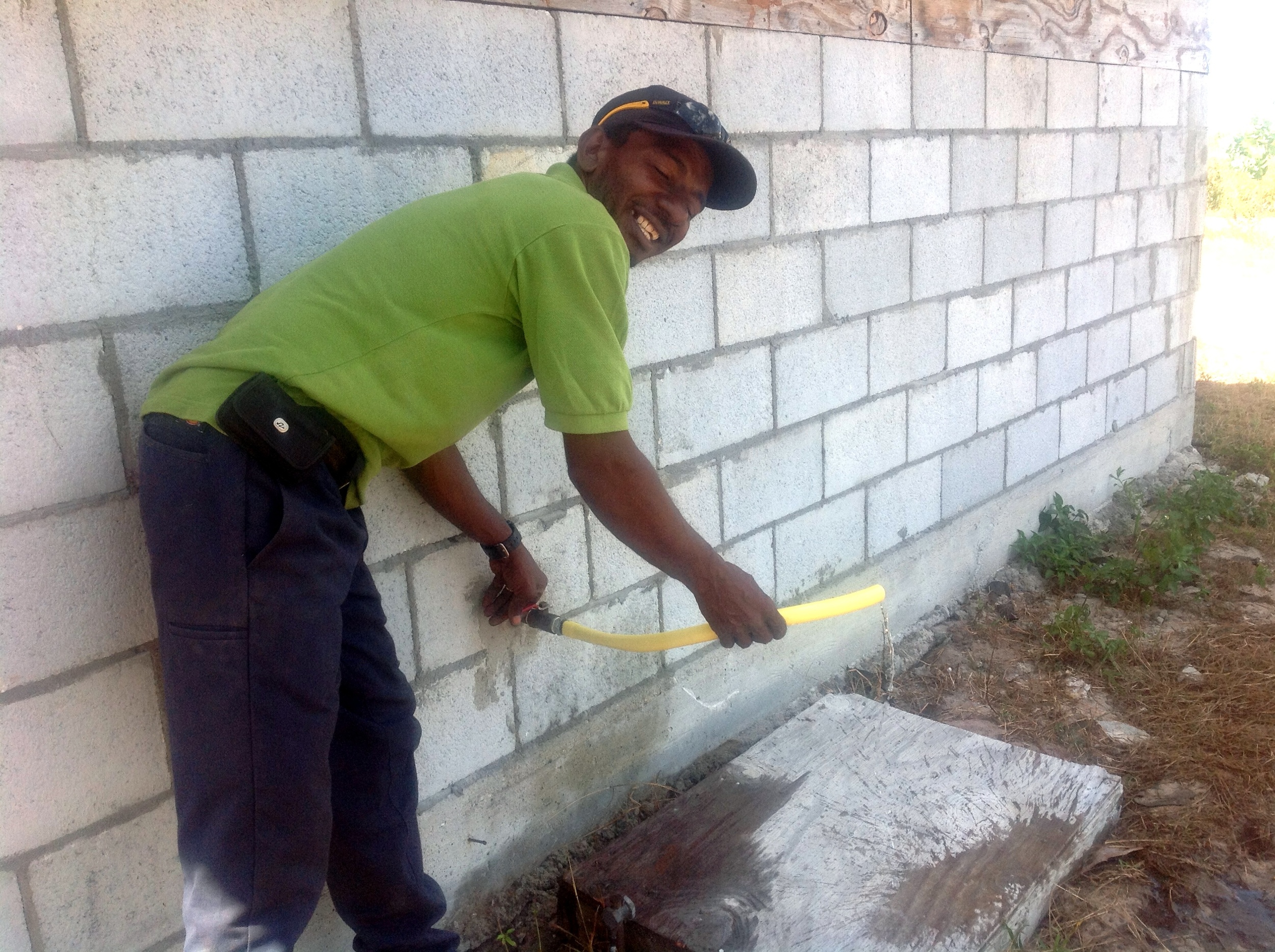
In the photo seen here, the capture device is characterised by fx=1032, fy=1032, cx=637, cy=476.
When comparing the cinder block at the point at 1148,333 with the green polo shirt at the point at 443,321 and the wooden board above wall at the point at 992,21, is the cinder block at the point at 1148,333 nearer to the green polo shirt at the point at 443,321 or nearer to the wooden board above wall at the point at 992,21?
the wooden board above wall at the point at 992,21

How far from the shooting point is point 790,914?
197 centimetres

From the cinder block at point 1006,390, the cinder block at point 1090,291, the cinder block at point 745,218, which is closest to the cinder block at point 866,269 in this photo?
the cinder block at point 745,218

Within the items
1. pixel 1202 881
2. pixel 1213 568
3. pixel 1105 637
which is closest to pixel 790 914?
pixel 1202 881

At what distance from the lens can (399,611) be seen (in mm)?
2035

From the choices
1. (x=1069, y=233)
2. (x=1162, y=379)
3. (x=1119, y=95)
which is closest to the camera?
(x=1069, y=233)

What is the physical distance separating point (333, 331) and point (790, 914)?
4.46 ft

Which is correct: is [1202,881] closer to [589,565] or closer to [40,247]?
[589,565]

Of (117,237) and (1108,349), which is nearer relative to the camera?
(117,237)

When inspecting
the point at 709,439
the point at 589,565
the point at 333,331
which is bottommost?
the point at 589,565

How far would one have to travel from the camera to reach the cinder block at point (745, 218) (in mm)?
2576

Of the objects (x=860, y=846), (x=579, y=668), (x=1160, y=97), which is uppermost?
(x=1160, y=97)

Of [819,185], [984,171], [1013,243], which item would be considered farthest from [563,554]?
[1013,243]

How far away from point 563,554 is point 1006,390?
7.51ft

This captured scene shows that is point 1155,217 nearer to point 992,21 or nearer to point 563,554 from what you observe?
point 992,21
